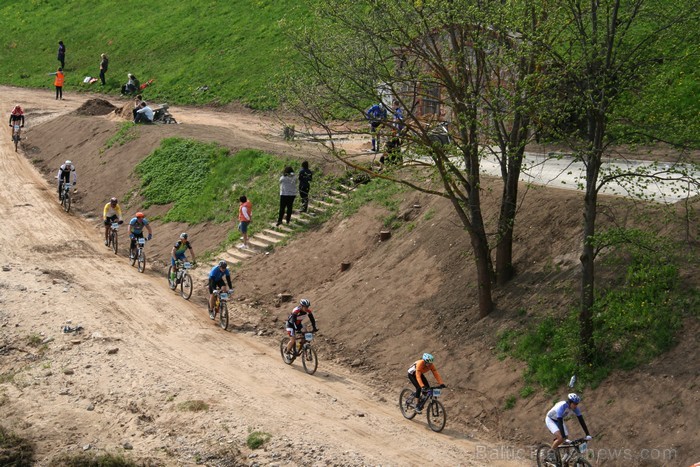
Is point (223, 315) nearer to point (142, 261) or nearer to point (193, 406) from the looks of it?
point (193, 406)

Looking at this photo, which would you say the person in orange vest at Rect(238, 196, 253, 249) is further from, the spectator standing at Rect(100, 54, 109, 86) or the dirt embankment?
the spectator standing at Rect(100, 54, 109, 86)

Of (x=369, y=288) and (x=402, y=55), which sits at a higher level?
(x=402, y=55)

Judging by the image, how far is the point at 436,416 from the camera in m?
18.3

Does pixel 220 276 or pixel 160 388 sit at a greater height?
pixel 220 276

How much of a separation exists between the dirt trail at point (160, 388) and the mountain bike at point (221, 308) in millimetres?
421

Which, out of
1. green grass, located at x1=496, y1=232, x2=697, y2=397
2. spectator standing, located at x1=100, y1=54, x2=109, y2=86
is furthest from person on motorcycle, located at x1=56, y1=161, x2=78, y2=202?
green grass, located at x1=496, y1=232, x2=697, y2=397

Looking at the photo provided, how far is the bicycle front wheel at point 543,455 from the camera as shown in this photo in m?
15.8

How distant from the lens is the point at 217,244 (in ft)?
101

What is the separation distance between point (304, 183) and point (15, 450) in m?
13.9

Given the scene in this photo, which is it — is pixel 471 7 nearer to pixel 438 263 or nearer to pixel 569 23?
pixel 569 23

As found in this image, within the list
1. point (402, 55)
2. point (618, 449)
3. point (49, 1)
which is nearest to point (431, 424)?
point (618, 449)

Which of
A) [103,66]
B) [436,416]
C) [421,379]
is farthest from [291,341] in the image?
[103,66]

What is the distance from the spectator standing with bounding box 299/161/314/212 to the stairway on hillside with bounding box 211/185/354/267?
0.21 metres

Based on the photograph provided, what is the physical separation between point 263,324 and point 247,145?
12.7 meters
